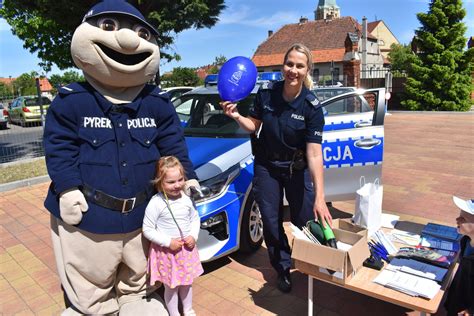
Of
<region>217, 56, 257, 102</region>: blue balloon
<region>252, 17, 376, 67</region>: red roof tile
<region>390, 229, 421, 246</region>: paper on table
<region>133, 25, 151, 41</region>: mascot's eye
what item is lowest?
<region>390, 229, 421, 246</region>: paper on table

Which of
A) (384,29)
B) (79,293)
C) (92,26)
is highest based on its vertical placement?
(384,29)

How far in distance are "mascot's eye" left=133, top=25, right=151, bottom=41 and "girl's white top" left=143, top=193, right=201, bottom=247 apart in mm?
1031

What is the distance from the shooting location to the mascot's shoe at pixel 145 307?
254 centimetres

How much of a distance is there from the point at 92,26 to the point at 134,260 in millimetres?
1502

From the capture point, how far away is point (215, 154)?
3.58m

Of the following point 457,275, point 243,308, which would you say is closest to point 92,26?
point 243,308

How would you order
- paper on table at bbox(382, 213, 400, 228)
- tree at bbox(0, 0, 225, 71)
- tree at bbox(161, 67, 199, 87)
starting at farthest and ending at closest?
tree at bbox(161, 67, 199, 87) < tree at bbox(0, 0, 225, 71) < paper on table at bbox(382, 213, 400, 228)

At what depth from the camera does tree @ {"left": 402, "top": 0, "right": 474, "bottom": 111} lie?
17625 mm

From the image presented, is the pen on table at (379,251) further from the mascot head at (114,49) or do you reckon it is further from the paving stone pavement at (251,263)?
the mascot head at (114,49)

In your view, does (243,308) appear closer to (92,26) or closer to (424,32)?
(92,26)

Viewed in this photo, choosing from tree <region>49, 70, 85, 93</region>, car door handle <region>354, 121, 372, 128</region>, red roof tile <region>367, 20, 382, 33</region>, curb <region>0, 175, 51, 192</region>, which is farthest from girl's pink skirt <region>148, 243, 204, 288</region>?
red roof tile <region>367, 20, 382, 33</region>

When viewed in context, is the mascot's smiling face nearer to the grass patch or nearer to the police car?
the police car

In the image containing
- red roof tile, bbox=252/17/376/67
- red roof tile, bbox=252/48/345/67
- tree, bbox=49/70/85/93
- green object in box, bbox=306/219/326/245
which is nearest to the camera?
green object in box, bbox=306/219/326/245

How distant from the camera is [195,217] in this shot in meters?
2.57
